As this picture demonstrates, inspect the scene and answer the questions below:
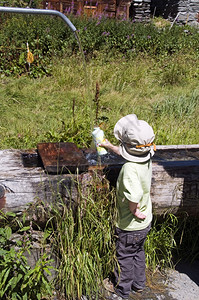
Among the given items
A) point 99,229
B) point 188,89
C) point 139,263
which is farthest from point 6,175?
point 188,89

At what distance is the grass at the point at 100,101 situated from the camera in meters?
4.62

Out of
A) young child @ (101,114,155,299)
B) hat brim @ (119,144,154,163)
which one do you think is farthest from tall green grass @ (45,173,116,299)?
hat brim @ (119,144,154,163)

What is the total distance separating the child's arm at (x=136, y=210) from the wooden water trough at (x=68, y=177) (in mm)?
404

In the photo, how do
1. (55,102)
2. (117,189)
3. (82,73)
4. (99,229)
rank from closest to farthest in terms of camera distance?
(117,189) → (99,229) → (55,102) → (82,73)

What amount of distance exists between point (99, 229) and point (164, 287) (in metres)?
0.81

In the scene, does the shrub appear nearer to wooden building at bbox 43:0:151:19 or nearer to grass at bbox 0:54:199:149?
grass at bbox 0:54:199:149

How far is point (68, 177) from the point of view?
9.53 ft

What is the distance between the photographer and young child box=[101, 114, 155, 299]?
8.56 ft

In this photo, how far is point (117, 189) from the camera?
2766 mm

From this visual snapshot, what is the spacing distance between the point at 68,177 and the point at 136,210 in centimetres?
58

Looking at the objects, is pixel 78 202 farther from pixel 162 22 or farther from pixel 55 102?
pixel 162 22

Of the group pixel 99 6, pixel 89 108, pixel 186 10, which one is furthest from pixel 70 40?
pixel 186 10

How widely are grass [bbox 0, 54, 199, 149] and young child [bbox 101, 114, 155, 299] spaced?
53.6 inches

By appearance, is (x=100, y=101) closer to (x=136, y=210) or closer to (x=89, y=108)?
(x=89, y=108)
